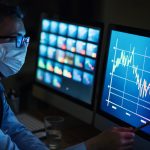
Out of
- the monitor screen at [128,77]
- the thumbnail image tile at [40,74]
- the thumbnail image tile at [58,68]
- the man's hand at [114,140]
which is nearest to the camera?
the man's hand at [114,140]

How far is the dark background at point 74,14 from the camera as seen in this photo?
1814mm

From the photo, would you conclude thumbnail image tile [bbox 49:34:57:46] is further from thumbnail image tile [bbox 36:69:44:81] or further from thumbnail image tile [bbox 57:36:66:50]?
thumbnail image tile [bbox 36:69:44:81]

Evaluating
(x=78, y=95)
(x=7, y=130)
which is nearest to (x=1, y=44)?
(x=7, y=130)

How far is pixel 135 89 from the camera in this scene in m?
1.43

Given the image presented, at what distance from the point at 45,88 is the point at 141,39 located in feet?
2.48

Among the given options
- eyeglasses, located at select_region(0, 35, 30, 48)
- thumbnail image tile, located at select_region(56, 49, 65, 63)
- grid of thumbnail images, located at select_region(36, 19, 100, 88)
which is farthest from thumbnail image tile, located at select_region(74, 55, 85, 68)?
eyeglasses, located at select_region(0, 35, 30, 48)

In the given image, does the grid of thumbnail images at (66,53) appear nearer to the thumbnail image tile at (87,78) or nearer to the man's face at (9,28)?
the thumbnail image tile at (87,78)

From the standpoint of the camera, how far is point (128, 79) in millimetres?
1458

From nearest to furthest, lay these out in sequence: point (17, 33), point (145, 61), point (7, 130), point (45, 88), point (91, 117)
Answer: point (145, 61)
point (17, 33)
point (7, 130)
point (91, 117)
point (45, 88)

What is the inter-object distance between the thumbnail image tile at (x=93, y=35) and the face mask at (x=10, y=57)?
1.05 feet

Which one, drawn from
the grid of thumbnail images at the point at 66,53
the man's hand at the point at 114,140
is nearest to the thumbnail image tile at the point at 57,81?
the grid of thumbnail images at the point at 66,53

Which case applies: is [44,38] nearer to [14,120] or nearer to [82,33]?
[82,33]

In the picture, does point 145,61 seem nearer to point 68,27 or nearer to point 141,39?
point 141,39

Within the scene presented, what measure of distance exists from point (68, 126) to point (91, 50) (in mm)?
429
